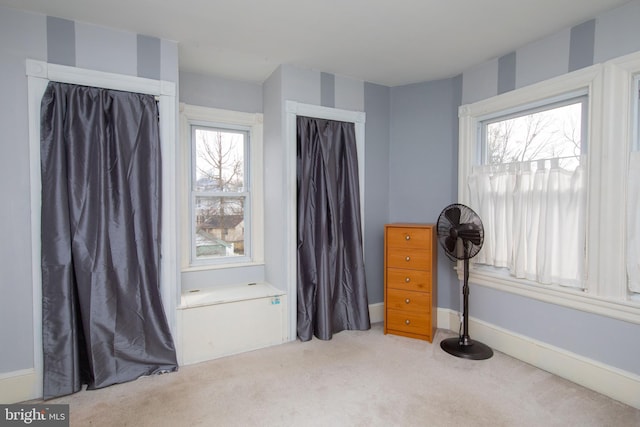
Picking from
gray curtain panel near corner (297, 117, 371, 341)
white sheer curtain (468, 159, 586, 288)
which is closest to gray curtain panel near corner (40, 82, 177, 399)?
gray curtain panel near corner (297, 117, 371, 341)

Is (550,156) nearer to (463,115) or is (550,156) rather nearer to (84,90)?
(463,115)

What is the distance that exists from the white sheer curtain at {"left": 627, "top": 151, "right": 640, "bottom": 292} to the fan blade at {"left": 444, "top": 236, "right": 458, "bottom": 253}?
107 cm

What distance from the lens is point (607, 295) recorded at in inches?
84.2

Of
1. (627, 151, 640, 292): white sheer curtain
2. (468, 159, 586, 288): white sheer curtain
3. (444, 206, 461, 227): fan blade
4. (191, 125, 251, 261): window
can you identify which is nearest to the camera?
(627, 151, 640, 292): white sheer curtain

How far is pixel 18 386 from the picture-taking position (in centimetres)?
209

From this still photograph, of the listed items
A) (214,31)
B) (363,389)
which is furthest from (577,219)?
(214,31)

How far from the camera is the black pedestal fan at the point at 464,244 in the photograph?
2682mm

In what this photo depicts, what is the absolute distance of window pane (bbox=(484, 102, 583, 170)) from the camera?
7.86ft

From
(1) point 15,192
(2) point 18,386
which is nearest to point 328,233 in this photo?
(1) point 15,192

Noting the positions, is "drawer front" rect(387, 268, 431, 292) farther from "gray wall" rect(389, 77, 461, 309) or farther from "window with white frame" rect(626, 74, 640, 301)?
"window with white frame" rect(626, 74, 640, 301)

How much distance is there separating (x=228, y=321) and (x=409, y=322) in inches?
63.0

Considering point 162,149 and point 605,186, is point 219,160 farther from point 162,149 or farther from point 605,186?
point 605,186

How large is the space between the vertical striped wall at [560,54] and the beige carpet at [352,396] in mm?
2195

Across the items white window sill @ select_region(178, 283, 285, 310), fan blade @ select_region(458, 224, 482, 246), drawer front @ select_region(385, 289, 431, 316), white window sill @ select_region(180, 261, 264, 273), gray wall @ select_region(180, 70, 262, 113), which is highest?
gray wall @ select_region(180, 70, 262, 113)
